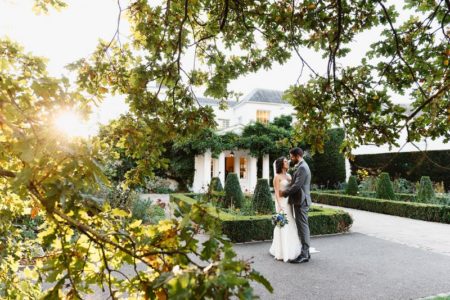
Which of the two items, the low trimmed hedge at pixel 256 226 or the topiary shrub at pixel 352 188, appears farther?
the topiary shrub at pixel 352 188

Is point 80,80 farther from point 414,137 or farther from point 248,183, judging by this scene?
point 248,183

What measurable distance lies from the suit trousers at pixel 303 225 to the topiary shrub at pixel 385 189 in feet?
32.8

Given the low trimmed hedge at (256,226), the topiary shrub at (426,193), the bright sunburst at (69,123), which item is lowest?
the low trimmed hedge at (256,226)

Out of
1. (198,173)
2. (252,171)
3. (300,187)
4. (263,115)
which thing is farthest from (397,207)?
(263,115)

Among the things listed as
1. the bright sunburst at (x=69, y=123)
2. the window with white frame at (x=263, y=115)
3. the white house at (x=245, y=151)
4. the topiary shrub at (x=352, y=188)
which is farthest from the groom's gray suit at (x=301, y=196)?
the window with white frame at (x=263, y=115)

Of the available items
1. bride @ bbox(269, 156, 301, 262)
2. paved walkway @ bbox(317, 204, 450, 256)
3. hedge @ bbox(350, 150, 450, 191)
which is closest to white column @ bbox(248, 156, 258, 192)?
hedge @ bbox(350, 150, 450, 191)

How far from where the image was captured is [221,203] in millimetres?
11367

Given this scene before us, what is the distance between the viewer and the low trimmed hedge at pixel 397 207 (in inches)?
430

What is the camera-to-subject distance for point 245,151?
78.1 feet

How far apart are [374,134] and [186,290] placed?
2937 millimetres

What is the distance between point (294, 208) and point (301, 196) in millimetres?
311

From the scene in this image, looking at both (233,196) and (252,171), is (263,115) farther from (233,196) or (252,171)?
(233,196)

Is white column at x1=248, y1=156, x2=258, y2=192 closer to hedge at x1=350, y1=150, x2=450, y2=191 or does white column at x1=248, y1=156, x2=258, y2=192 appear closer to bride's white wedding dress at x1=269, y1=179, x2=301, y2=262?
hedge at x1=350, y1=150, x2=450, y2=191

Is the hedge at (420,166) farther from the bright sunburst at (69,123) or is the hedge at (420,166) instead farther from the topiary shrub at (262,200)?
the bright sunburst at (69,123)
